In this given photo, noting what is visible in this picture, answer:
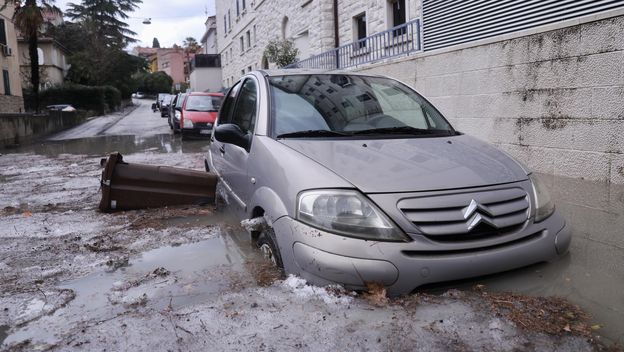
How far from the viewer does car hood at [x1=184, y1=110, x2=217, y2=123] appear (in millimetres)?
15172

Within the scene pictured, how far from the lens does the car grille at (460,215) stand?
8.76 feet

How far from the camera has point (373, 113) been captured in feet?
13.2

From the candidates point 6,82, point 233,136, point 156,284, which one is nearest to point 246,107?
point 233,136

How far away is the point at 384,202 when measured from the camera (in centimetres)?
270

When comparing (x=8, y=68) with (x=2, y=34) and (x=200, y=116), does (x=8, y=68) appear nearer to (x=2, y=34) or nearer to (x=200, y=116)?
(x=2, y=34)

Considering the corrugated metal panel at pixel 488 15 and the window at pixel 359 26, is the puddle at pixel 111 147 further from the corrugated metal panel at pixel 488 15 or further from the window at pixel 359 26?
the corrugated metal panel at pixel 488 15

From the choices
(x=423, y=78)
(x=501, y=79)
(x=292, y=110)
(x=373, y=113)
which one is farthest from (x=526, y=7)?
(x=292, y=110)

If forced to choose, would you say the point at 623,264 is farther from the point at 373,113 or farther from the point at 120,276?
the point at 120,276

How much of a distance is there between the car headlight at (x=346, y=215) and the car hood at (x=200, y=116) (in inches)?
504

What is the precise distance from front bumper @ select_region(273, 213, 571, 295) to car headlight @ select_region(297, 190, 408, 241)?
0.13ft

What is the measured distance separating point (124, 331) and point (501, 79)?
6.37 meters

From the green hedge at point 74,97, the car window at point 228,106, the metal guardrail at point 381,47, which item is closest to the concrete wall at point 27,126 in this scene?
the metal guardrail at point 381,47

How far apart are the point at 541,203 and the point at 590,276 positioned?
2.09ft

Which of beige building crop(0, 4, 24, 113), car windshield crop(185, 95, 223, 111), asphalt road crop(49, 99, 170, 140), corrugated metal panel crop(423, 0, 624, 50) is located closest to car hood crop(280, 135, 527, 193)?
corrugated metal panel crop(423, 0, 624, 50)
